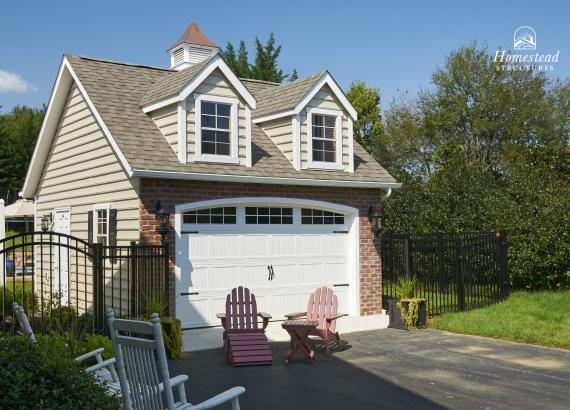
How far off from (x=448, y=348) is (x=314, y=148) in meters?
6.07

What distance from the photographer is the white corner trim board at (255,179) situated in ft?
43.4

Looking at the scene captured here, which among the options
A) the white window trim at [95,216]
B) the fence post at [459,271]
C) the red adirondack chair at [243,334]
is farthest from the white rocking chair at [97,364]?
the fence post at [459,271]

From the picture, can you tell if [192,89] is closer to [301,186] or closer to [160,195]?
[160,195]

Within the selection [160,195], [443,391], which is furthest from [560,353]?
[160,195]

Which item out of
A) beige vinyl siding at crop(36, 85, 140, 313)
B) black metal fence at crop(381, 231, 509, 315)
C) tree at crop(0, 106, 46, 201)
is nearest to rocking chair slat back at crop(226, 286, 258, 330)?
beige vinyl siding at crop(36, 85, 140, 313)

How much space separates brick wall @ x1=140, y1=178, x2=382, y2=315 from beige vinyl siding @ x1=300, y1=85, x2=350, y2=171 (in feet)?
2.48

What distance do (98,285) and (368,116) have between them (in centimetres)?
3265

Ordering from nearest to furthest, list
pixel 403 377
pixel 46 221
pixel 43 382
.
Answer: pixel 43 382 < pixel 403 377 < pixel 46 221

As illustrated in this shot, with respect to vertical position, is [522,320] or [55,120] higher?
[55,120]

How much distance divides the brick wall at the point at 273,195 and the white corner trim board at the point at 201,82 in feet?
5.88

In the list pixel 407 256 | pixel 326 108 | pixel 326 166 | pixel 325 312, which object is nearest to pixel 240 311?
pixel 325 312

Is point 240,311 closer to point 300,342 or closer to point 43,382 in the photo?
point 300,342

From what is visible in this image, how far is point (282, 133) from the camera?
53.6 feet

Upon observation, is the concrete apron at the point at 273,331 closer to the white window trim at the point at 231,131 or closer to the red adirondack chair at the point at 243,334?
the red adirondack chair at the point at 243,334
